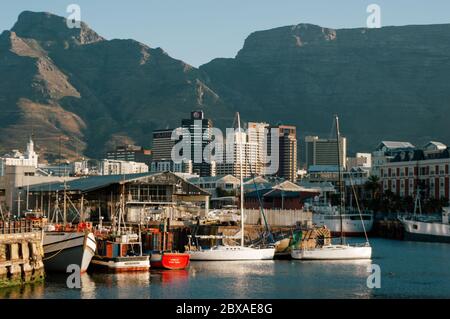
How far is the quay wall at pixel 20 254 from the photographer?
7212 centimetres

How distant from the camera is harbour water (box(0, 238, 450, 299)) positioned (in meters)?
74.3

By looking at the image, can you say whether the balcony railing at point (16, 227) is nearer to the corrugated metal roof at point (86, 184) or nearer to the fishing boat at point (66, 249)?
the fishing boat at point (66, 249)

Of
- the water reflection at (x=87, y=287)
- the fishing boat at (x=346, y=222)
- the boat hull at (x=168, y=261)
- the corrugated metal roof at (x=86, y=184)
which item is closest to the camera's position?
the water reflection at (x=87, y=287)

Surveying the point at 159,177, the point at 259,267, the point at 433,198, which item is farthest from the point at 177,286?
the point at 433,198

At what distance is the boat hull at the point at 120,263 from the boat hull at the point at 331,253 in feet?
86.6

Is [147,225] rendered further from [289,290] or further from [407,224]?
[407,224]

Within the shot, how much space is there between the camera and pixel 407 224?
541 feet

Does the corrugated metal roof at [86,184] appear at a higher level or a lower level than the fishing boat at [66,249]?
higher

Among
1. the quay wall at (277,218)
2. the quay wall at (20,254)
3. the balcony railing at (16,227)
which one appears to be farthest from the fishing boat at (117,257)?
the quay wall at (277,218)

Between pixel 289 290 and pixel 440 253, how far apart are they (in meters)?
56.5

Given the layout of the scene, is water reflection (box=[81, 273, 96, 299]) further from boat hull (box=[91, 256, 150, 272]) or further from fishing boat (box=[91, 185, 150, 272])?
fishing boat (box=[91, 185, 150, 272])

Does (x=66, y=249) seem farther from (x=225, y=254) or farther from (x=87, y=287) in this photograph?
(x=225, y=254)

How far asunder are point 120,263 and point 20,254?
14374 mm
